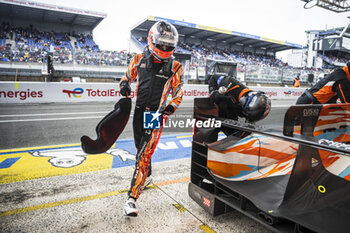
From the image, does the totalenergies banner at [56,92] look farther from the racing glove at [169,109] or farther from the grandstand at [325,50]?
the grandstand at [325,50]

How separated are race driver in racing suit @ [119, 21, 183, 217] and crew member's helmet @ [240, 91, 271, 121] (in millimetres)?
763

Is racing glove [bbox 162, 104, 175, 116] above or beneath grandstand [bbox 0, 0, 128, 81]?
beneath

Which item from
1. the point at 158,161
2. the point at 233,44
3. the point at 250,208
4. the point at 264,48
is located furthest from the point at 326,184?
the point at 264,48

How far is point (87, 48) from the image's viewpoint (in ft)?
94.8

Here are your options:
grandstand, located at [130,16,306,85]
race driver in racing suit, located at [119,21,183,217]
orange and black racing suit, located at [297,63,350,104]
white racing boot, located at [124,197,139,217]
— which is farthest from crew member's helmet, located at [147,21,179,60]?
grandstand, located at [130,16,306,85]

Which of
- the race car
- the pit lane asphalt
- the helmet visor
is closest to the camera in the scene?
the race car

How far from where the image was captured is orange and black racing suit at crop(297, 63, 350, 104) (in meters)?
3.62

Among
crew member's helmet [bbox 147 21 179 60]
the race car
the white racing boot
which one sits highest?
crew member's helmet [bbox 147 21 179 60]

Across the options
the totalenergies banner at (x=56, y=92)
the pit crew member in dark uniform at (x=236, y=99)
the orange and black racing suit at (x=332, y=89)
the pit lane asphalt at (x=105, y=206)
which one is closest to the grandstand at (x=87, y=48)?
the totalenergies banner at (x=56, y=92)

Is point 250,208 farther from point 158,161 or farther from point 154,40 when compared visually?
point 158,161

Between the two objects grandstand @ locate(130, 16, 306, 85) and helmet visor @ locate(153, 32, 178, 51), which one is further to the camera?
grandstand @ locate(130, 16, 306, 85)

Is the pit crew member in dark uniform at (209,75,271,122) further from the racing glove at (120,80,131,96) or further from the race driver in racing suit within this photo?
the racing glove at (120,80,131,96)

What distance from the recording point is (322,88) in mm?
4086

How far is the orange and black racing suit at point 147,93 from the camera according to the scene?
8.23 ft
